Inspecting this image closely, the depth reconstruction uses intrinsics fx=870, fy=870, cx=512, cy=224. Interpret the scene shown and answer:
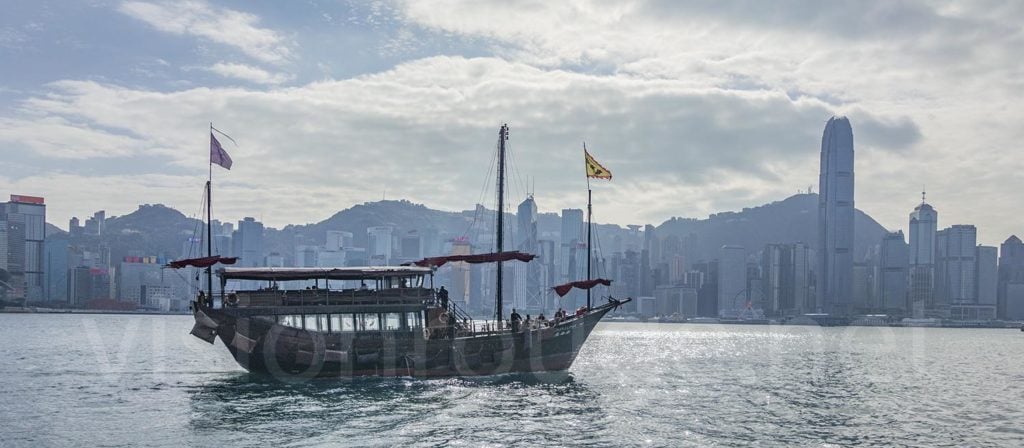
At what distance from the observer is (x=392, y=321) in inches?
1949

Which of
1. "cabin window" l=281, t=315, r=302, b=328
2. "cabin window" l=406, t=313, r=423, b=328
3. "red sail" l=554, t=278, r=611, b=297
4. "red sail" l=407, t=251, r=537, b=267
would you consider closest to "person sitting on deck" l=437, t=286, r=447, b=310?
"cabin window" l=406, t=313, r=423, b=328

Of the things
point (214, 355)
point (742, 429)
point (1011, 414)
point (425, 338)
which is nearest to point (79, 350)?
point (214, 355)

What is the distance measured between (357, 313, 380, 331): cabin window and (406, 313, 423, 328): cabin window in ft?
5.61

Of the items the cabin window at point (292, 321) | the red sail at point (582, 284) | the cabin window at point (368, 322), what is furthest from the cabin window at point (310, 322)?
the red sail at point (582, 284)

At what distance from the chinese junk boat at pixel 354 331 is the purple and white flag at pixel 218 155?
20.5 feet

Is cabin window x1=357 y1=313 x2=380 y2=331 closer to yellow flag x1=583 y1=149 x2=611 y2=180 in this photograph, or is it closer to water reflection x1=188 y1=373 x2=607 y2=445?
water reflection x1=188 y1=373 x2=607 y2=445

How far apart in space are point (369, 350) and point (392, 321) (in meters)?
2.06

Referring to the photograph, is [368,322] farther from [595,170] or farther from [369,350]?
[595,170]

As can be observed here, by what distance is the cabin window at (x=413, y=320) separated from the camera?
49781mm

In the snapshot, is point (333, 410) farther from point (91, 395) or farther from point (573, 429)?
point (91, 395)

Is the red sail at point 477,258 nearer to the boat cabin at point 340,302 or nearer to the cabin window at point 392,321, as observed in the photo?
the boat cabin at point 340,302

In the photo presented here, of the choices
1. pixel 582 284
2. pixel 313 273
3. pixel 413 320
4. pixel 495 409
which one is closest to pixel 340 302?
pixel 313 273

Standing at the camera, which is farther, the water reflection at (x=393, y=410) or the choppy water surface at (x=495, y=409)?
the choppy water surface at (x=495, y=409)

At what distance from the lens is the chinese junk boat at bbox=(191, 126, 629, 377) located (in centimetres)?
4769
